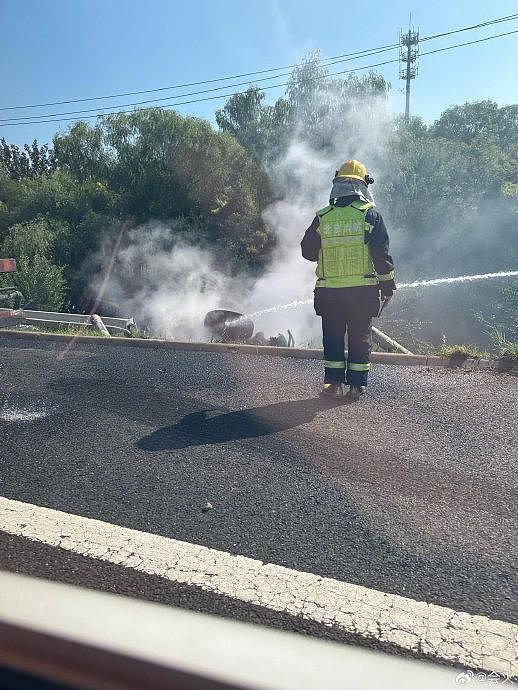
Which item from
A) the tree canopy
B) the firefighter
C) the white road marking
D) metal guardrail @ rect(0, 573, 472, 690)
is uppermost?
the tree canopy

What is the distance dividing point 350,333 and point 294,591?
3007 mm

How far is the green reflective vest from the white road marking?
2957mm

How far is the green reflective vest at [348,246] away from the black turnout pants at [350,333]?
0.12 metres

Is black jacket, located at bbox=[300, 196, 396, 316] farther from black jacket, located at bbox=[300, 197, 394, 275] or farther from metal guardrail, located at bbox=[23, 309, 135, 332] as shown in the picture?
metal guardrail, located at bbox=[23, 309, 135, 332]

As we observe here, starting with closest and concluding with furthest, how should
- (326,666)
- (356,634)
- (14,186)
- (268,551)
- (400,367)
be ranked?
1. (326,666)
2. (356,634)
3. (268,551)
4. (400,367)
5. (14,186)

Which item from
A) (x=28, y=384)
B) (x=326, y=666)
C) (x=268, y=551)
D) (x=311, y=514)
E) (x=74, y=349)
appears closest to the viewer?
(x=326, y=666)

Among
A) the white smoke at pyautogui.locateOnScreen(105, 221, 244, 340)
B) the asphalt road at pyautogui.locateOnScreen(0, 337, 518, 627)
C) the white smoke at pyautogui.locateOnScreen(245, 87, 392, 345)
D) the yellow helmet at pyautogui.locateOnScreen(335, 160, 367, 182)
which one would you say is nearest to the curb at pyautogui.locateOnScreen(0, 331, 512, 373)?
the asphalt road at pyautogui.locateOnScreen(0, 337, 518, 627)

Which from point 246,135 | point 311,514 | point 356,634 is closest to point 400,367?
point 311,514

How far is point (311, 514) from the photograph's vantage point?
2678 mm

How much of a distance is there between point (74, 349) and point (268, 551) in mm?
4859

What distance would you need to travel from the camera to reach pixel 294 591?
210cm

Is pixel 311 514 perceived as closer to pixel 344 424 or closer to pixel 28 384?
pixel 344 424

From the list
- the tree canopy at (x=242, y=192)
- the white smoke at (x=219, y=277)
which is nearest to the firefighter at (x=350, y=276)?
the white smoke at (x=219, y=277)

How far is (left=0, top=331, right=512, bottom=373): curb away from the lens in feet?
17.9
